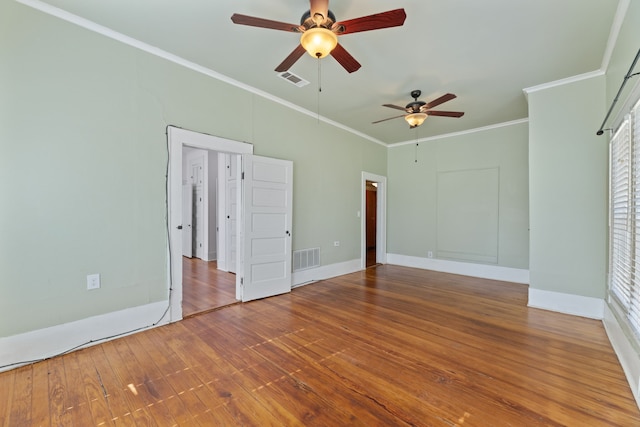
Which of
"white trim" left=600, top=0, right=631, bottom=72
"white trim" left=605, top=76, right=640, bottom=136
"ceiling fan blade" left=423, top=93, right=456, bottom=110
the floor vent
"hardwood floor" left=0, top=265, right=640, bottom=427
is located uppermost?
"white trim" left=600, top=0, right=631, bottom=72

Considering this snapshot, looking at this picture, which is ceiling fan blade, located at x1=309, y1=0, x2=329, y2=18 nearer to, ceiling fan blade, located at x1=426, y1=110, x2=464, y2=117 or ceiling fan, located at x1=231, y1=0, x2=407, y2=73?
ceiling fan, located at x1=231, y1=0, x2=407, y2=73

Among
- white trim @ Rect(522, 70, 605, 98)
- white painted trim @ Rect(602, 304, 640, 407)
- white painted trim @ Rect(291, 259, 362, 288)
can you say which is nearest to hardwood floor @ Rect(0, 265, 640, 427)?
white painted trim @ Rect(602, 304, 640, 407)

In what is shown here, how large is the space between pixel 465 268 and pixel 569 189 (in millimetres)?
2575

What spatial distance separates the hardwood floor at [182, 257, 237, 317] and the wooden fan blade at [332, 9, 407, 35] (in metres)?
3.38

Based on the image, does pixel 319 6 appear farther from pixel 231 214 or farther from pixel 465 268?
pixel 465 268

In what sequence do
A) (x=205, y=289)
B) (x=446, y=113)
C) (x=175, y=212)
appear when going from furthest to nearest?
1. (x=205, y=289)
2. (x=446, y=113)
3. (x=175, y=212)

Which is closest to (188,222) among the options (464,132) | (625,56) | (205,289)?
(205,289)

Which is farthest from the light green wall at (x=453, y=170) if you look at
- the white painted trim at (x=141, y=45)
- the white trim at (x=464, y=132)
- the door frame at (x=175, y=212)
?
the door frame at (x=175, y=212)

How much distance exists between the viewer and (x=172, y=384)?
196 centimetres

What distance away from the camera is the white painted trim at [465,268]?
4.96 m

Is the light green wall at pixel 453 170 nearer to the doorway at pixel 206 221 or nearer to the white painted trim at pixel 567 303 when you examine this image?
the white painted trim at pixel 567 303

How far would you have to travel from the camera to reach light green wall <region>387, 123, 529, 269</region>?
4965mm

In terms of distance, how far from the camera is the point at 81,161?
2.52 metres

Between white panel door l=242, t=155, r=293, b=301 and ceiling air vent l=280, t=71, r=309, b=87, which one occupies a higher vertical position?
ceiling air vent l=280, t=71, r=309, b=87
